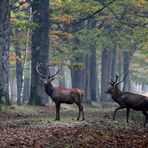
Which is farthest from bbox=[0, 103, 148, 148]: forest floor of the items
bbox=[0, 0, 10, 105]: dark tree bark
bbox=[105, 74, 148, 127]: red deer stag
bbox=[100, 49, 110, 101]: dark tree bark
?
bbox=[100, 49, 110, 101]: dark tree bark

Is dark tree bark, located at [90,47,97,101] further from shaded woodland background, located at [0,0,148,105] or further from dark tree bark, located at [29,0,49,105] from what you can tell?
dark tree bark, located at [29,0,49,105]

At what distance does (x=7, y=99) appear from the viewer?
85.0ft

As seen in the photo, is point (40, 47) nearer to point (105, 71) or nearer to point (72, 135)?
point (72, 135)

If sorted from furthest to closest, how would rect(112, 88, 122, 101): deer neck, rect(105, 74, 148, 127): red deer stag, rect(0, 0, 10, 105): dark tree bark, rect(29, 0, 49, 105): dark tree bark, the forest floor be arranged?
1. rect(29, 0, 49, 105): dark tree bark
2. rect(0, 0, 10, 105): dark tree bark
3. rect(112, 88, 122, 101): deer neck
4. rect(105, 74, 148, 127): red deer stag
5. the forest floor

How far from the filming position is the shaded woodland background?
93.4 ft

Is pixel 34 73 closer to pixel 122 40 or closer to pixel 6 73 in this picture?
pixel 6 73

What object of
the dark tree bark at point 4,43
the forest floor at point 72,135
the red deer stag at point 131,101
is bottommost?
the forest floor at point 72,135

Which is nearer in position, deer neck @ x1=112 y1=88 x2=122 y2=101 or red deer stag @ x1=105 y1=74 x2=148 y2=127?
red deer stag @ x1=105 y1=74 x2=148 y2=127

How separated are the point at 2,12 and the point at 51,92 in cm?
658

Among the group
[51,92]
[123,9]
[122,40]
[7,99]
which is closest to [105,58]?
[122,40]

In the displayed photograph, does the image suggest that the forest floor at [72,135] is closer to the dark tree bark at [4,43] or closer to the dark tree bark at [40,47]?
the dark tree bark at [4,43]

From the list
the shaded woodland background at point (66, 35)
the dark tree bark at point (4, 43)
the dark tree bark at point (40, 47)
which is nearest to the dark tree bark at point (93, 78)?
the shaded woodland background at point (66, 35)

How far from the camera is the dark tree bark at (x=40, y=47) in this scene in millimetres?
31188

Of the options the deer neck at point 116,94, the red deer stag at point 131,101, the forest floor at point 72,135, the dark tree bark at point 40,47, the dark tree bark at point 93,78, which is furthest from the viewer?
the dark tree bark at point 93,78
